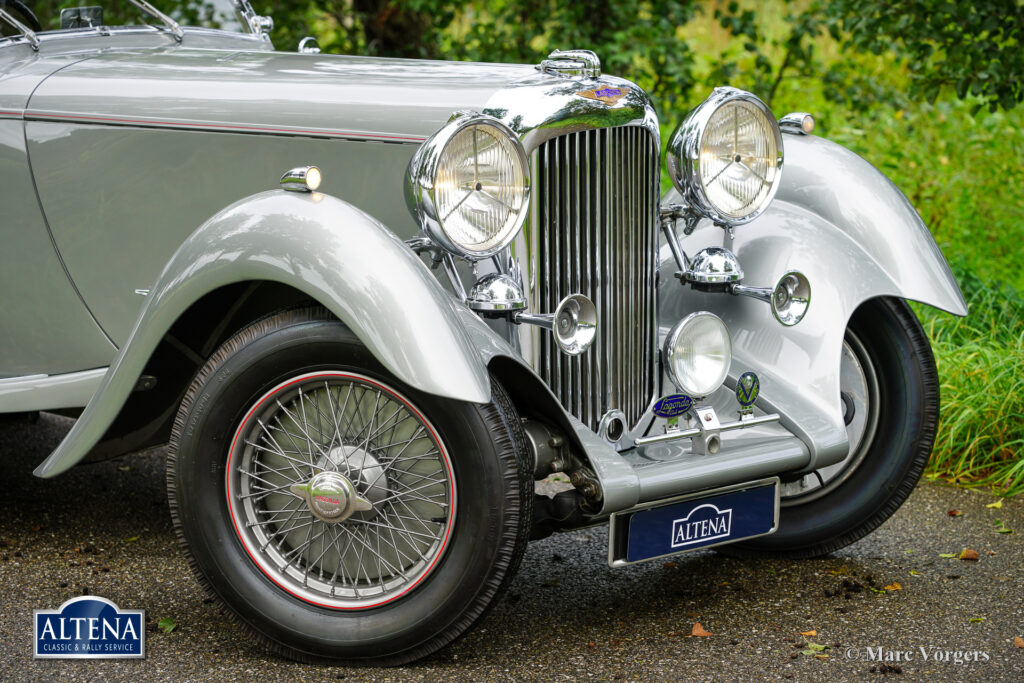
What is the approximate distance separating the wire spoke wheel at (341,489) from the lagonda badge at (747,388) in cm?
83

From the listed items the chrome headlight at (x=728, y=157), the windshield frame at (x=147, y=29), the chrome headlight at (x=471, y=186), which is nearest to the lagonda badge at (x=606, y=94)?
the chrome headlight at (x=728, y=157)

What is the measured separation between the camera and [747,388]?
9.68ft

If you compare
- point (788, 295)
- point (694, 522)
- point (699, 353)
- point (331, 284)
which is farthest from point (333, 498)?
point (788, 295)

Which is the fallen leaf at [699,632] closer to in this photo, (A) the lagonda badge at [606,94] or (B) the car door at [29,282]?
(A) the lagonda badge at [606,94]

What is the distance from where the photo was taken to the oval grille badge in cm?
288

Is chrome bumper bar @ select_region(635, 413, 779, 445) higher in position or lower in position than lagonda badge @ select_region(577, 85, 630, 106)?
lower

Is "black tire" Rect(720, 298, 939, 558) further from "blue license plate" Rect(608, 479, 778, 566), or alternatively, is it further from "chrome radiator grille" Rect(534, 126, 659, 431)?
"chrome radiator grille" Rect(534, 126, 659, 431)

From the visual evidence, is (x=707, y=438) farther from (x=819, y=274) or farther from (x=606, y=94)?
(x=606, y=94)

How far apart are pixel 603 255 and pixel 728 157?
0.43m

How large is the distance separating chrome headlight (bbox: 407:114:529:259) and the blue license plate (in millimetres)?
713

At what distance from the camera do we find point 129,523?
146 inches

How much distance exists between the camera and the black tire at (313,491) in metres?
2.45

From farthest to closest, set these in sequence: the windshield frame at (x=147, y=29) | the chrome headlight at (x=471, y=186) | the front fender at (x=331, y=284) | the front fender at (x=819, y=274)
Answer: the windshield frame at (x=147, y=29) < the front fender at (x=819, y=274) < the chrome headlight at (x=471, y=186) < the front fender at (x=331, y=284)

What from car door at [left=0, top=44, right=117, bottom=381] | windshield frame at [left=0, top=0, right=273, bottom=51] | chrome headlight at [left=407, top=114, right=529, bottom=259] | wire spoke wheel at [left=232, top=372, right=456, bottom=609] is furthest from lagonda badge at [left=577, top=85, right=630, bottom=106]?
windshield frame at [left=0, top=0, right=273, bottom=51]
